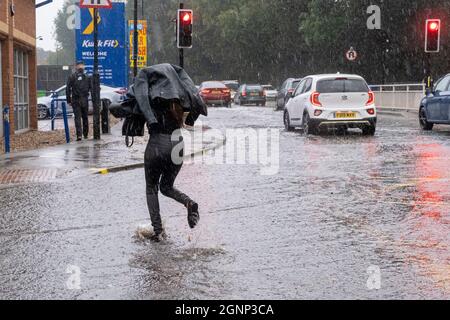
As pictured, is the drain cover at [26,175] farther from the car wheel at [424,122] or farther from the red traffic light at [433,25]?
the red traffic light at [433,25]

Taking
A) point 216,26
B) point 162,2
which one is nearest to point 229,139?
point 216,26

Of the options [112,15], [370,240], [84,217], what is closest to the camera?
[370,240]

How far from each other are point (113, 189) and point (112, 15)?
1659 centimetres

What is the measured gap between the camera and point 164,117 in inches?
268

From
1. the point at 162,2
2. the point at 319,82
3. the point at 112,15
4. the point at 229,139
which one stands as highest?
the point at 162,2

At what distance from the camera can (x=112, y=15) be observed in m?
25.8

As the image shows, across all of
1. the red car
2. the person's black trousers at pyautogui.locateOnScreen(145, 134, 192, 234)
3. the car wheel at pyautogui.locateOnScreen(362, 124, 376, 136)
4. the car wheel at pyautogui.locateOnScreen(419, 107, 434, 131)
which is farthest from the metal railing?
the person's black trousers at pyautogui.locateOnScreen(145, 134, 192, 234)

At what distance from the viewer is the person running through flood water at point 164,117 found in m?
6.57

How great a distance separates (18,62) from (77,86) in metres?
4.67

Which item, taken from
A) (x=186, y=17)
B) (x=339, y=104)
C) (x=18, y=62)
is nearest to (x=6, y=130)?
(x=186, y=17)

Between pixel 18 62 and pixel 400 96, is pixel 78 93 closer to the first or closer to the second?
pixel 18 62

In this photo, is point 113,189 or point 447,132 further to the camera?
point 447,132

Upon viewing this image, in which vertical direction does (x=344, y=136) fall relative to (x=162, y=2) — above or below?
below

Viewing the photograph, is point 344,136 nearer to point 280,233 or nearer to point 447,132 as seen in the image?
point 447,132
